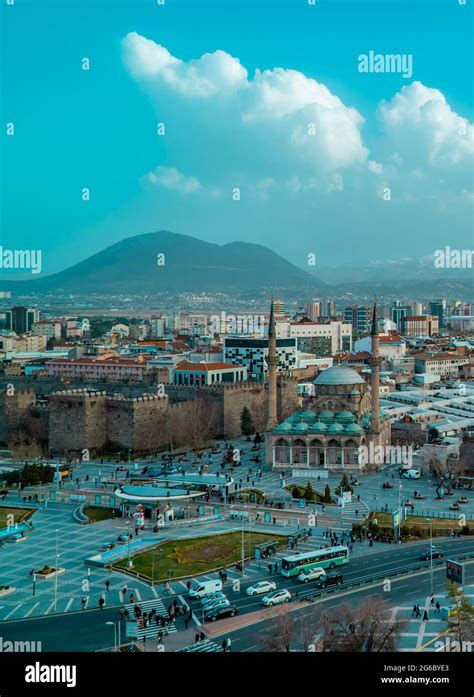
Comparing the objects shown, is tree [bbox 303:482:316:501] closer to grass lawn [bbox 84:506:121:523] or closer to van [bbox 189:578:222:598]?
grass lawn [bbox 84:506:121:523]

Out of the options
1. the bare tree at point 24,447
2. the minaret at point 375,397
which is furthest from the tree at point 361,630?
the bare tree at point 24,447

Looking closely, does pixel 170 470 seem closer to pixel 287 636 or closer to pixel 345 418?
pixel 345 418

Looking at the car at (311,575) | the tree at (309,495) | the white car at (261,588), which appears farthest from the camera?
the tree at (309,495)

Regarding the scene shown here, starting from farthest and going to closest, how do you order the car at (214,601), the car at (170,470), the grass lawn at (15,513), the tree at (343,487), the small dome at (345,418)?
the small dome at (345,418) → the car at (170,470) → the tree at (343,487) → the grass lawn at (15,513) → the car at (214,601)

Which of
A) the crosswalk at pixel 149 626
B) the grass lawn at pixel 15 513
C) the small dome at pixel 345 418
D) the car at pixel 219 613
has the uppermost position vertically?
the small dome at pixel 345 418

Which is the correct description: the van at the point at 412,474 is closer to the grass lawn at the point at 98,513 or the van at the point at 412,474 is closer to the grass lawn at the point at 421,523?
the grass lawn at the point at 421,523
